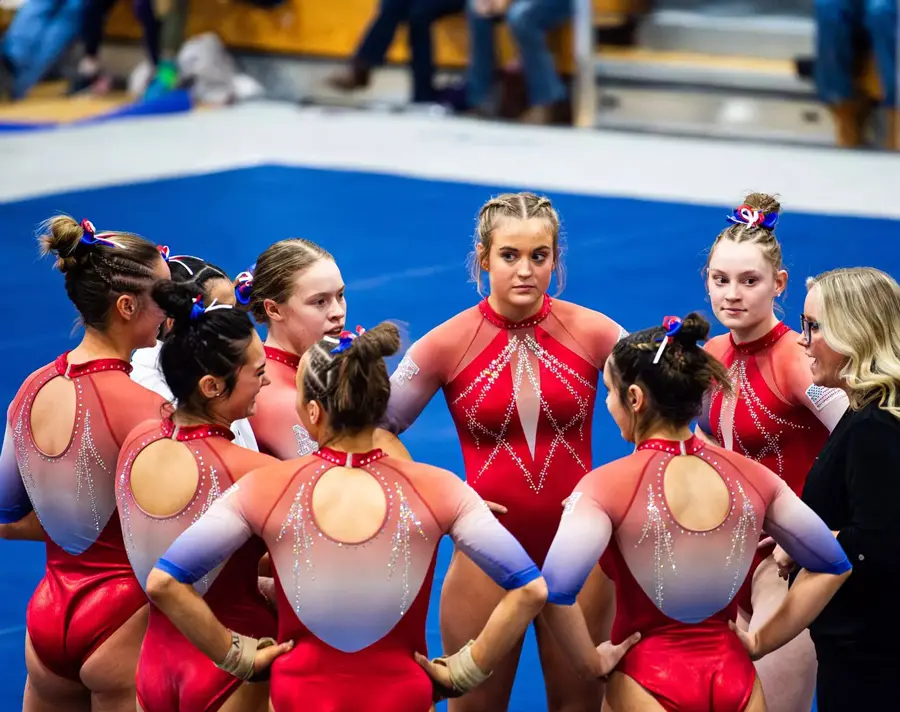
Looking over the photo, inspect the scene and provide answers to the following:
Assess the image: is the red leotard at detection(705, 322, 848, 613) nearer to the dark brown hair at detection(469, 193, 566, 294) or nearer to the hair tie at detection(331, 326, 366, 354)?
the dark brown hair at detection(469, 193, 566, 294)

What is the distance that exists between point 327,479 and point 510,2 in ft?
34.9

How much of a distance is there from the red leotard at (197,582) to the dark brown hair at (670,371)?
2.64ft

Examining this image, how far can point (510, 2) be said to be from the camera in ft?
42.9

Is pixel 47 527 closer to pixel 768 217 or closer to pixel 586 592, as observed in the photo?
pixel 586 592

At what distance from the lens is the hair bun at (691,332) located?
316 cm

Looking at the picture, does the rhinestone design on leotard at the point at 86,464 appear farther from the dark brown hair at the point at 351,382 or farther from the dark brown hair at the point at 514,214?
the dark brown hair at the point at 514,214

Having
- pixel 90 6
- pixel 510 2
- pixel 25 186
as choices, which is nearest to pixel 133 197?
pixel 25 186

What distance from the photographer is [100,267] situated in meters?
3.62

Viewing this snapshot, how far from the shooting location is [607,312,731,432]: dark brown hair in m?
3.13

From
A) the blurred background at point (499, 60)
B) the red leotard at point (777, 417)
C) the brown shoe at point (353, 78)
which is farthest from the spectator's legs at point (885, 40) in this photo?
the red leotard at point (777, 417)

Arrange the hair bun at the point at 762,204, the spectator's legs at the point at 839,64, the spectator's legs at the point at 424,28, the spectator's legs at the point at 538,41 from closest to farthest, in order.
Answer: the hair bun at the point at 762,204
the spectator's legs at the point at 839,64
the spectator's legs at the point at 538,41
the spectator's legs at the point at 424,28

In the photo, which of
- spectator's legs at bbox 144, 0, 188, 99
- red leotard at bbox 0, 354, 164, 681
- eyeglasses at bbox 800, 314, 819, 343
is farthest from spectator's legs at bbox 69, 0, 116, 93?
eyeglasses at bbox 800, 314, 819, 343

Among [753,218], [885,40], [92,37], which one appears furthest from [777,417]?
[92,37]

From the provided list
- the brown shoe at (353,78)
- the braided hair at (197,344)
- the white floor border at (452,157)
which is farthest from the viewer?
the brown shoe at (353,78)
